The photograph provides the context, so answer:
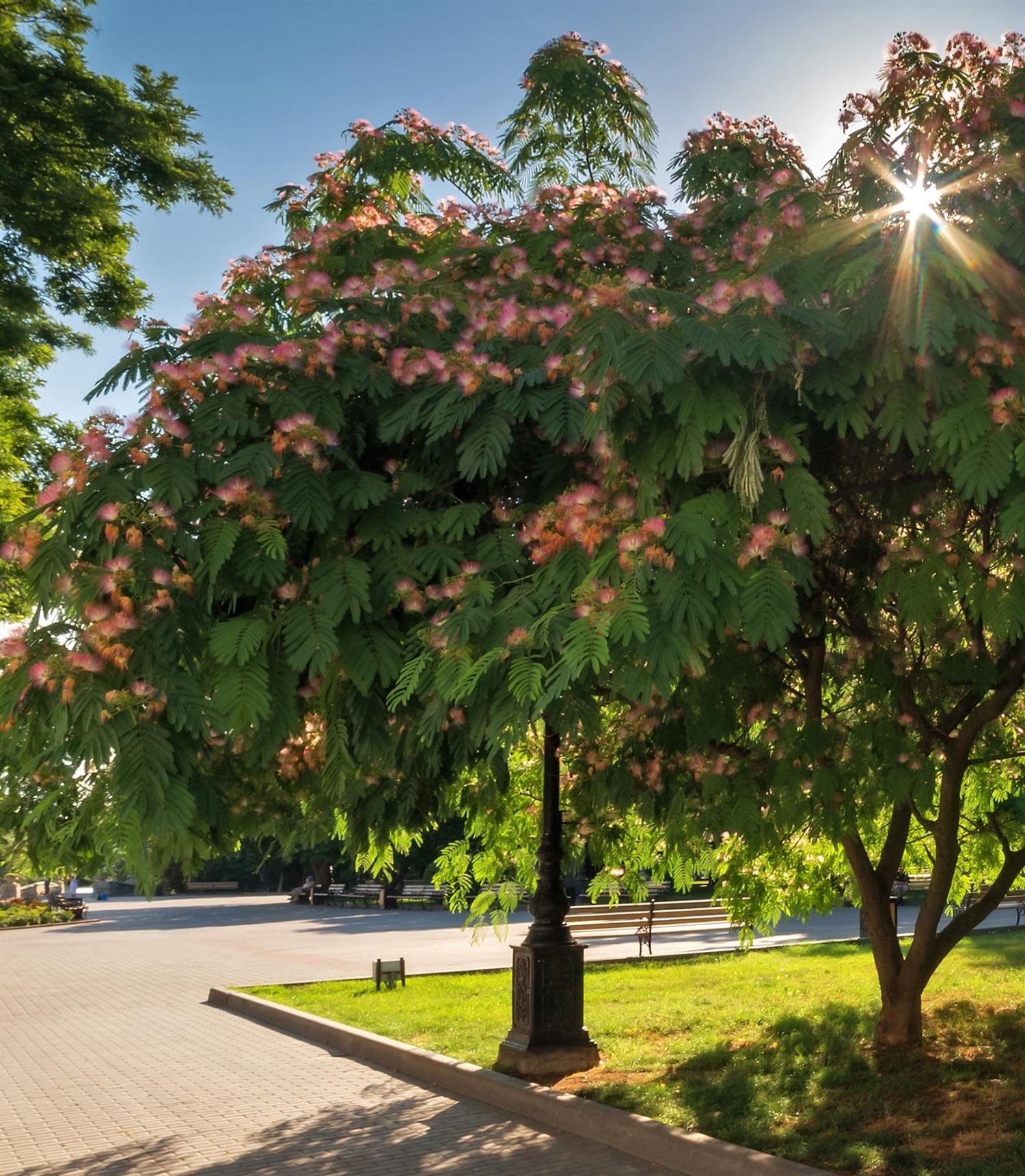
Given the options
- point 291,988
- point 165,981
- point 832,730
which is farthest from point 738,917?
point 165,981

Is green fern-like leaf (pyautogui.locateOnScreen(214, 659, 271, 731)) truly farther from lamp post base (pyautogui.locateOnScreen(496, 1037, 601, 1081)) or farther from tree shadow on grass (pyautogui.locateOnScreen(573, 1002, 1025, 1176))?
lamp post base (pyautogui.locateOnScreen(496, 1037, 601, 1081))

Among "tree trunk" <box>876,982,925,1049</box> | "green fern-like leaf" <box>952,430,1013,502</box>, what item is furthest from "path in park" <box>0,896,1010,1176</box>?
"green fern-like leaf" <box>952,430,1013,502</box>

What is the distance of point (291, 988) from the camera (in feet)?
53.4

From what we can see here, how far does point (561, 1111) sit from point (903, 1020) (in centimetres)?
310

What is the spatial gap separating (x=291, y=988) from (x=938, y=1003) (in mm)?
8253

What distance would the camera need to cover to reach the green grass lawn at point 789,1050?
751cm

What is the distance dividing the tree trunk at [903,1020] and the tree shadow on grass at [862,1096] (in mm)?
141

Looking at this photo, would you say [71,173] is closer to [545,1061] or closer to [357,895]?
[545,1061]

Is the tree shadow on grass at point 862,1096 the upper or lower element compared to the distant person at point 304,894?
lower

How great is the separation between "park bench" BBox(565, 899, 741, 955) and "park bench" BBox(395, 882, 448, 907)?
10608mm

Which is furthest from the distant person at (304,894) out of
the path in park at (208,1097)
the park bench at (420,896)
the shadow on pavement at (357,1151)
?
the shadow on pavement at (357,1151)

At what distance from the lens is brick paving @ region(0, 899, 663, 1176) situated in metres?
7.75

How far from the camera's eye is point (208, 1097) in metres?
Answer: 9.80

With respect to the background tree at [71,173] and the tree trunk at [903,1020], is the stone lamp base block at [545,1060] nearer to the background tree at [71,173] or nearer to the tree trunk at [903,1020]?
the tree trunk at [903,1020]
